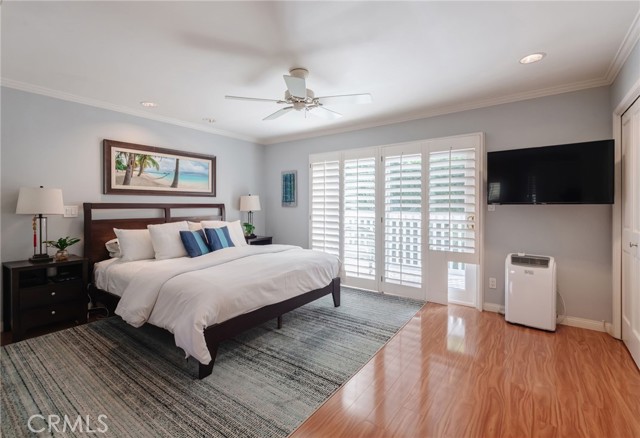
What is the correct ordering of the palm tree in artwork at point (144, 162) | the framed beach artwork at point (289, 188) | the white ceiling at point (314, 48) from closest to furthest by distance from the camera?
1. the white ceiling at point (314, 48)
2. the palm tree in artwork at point (144, 162)
3. the framed beach artwork at point (289, 188)

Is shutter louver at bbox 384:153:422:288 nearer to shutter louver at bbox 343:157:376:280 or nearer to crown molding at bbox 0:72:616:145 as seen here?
shutter louver at bbox 343:157:376:280

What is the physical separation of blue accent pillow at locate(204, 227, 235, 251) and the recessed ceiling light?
3.80 m

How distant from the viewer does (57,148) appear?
3389mm

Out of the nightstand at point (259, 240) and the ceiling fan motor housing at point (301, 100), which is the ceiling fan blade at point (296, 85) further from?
the nightstand at point (259, 240)

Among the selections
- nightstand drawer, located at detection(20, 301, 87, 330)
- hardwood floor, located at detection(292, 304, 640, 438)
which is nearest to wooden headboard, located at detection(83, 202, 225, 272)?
nightstand drawer, located at detection(20, 301, 87, 330)

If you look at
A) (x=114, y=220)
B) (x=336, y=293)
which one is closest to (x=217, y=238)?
(x=114, y=220)

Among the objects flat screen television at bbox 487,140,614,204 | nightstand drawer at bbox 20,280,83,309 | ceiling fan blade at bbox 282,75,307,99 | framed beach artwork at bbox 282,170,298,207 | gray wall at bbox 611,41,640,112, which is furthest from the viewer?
framed beach artwork at bbox 282,170,298,207

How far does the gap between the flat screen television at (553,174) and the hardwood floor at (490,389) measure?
1.42 m

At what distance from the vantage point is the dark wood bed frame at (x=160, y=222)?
2.40 meters

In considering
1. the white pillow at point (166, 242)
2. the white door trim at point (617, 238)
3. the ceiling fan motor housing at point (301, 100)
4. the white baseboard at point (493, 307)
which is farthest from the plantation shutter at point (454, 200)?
the white pillow at point (166, 242)

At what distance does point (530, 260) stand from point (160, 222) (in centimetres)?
474

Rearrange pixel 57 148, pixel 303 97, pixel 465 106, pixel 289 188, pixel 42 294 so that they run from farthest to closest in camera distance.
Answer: pixel 289 188, pixel 465 106, pixel 57 148, pixel 42 294, pixel 303 97

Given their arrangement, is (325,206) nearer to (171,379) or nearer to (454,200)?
(454,200)

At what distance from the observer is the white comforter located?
227cm
